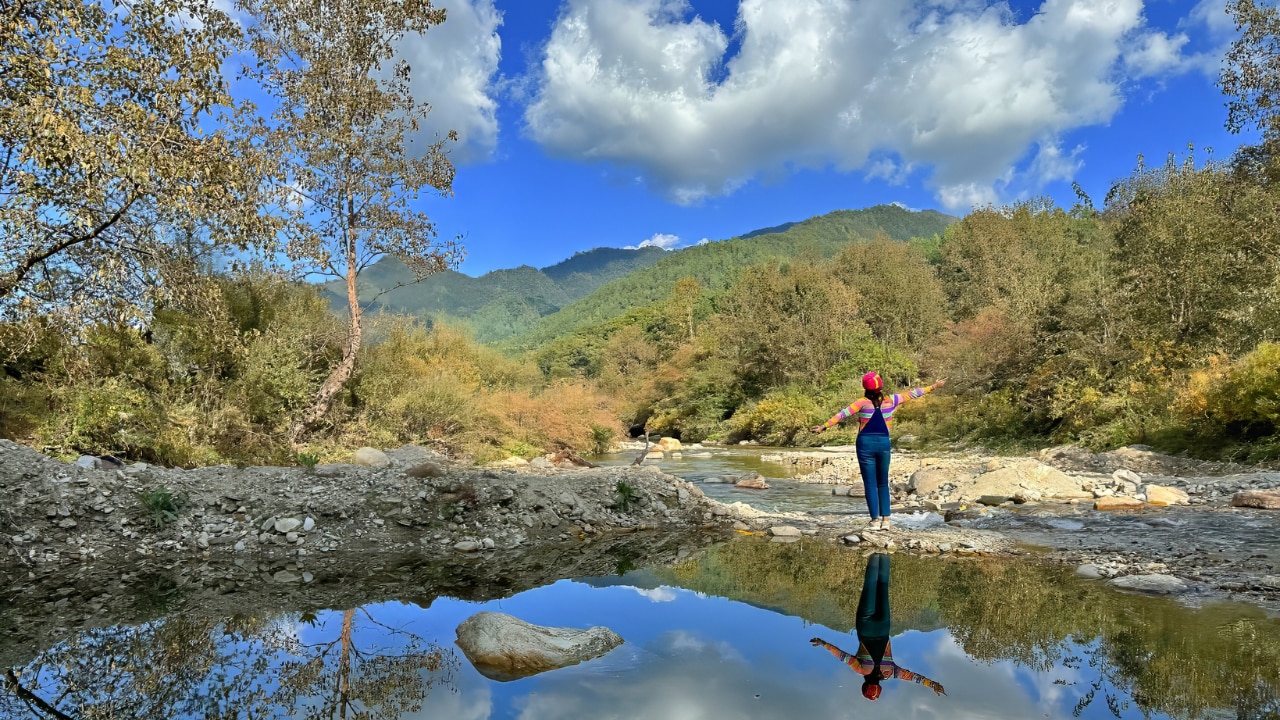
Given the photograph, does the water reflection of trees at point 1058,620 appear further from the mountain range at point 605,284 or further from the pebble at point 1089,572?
the mountain range at point 605,284

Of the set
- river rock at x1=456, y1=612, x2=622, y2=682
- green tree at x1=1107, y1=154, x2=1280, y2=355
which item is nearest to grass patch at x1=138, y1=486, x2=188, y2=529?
river rock at x1=456, y1=612, x2=622, y2=682

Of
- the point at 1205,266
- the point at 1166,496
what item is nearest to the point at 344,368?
the point at 1166,496

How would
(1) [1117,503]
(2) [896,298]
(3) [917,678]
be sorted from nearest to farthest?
(3) [917,678] → (1) [1117,503] → (2) [896,298]

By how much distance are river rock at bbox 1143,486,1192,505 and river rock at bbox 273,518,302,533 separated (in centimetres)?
1148

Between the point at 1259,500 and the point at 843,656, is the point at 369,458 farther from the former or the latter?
the point at 1259,500

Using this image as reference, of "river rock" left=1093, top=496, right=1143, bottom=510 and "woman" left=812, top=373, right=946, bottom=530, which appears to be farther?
"river rock" left=1093, top=496, right=1143, bottom=510

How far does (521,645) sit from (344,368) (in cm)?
1204

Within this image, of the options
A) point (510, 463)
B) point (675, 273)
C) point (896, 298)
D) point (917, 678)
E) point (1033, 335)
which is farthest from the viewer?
point (675, 273)

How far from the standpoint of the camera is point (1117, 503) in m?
9.42

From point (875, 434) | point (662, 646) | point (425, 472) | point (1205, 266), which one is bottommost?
point (662, 646)

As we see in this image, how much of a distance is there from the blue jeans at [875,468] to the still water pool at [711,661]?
2285mm

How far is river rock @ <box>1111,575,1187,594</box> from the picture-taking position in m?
5.01

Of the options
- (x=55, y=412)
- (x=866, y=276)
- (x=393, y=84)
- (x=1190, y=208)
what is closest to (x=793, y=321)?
(x=866, y=276)

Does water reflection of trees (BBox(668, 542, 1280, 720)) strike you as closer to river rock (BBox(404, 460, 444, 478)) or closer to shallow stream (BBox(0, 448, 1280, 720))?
shallow stream (BBox(0, 448, 1280, 720))
